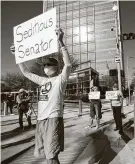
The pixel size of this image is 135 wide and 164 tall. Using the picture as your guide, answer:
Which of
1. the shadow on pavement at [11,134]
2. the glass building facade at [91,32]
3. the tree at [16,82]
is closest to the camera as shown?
the glass building facade at [91,32]

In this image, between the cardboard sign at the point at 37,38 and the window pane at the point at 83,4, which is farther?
the window pane at the point at 83,4

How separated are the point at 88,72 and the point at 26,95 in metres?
0.65

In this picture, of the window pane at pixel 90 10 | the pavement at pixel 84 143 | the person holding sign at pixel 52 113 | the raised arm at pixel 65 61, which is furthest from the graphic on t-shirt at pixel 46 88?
the window pane at pixel 90 10

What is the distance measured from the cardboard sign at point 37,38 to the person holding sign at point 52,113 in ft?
0.30

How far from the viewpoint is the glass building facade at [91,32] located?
174cm

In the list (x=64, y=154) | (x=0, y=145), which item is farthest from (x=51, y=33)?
(x=0, y=145)

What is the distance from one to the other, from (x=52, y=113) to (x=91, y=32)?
886mm

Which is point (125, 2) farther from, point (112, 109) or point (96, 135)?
point (96, 135)

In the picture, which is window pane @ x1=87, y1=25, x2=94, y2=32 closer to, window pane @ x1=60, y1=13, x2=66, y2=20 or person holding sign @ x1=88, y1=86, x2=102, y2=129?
window pane @ x1=60, y1=13, x2=66, y2=20

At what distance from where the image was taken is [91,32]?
6.07 feet

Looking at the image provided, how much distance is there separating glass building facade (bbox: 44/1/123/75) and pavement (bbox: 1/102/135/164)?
39 centimetres

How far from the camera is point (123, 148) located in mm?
1698

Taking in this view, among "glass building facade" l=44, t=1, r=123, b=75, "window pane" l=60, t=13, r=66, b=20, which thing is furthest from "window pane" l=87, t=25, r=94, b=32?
"window pane" l=60, t=13, r=66, b=20

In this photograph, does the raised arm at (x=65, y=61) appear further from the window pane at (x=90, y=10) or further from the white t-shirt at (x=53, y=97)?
the window pane at (x=90, y=10)
